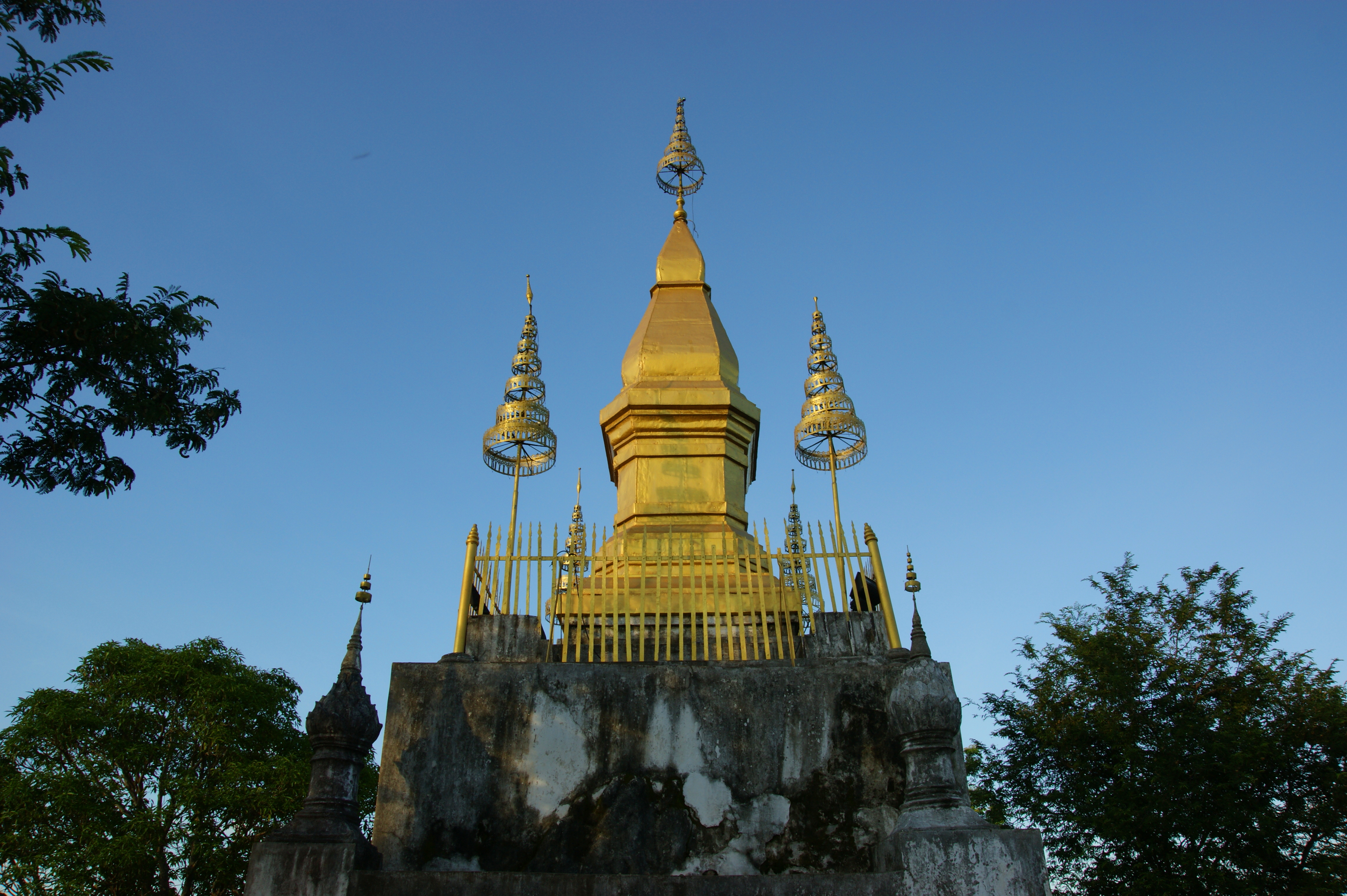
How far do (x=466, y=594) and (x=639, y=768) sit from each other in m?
1.91

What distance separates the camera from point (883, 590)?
7344 mm

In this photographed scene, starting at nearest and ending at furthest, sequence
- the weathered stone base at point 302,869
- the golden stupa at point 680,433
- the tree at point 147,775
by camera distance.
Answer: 1. the weathered stone base at point 302,869
2. the golden stupa at point 680,433
3. the tree at point 147,775

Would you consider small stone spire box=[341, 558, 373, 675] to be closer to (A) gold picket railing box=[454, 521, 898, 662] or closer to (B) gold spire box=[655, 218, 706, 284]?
(A) gold picket railing box=[454, 521, 898, 662]

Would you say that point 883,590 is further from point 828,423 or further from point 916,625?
point 828,423

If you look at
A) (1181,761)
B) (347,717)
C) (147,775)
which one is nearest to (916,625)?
(347,717)

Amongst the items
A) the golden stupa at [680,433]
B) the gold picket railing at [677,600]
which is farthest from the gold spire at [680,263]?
the gold picket railing at [677,600]

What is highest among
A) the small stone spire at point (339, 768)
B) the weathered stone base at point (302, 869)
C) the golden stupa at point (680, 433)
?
the golden stupa at point (680, 433)

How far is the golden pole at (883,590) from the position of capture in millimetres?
7223

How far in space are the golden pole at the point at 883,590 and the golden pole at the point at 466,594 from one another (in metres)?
3.05

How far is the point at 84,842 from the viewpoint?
16.3 m

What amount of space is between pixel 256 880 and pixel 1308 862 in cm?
1172

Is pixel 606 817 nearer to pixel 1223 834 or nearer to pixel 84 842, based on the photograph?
pixel 1223 834

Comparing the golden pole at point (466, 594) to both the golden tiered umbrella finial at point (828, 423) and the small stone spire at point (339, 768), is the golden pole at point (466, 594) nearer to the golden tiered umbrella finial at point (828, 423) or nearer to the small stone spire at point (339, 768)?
the small stone spire at point (339, 768)

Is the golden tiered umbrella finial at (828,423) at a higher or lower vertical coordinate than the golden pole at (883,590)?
higher
